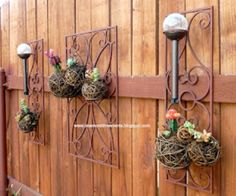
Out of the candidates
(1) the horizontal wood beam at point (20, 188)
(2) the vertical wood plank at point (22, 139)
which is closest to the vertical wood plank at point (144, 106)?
(1) the horizontal wood beam at point (20, 188)

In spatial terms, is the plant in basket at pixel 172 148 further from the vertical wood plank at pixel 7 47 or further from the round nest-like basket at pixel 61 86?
the vertical wood plank at pixel 7 47

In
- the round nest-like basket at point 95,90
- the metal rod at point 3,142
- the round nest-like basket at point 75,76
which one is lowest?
the metal rod at point 3,142

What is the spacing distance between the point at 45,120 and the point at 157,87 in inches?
43.0

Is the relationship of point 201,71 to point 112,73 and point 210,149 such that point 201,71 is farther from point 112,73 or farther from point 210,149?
point 112,73

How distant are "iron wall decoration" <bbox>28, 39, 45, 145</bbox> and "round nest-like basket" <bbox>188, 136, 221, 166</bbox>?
4.47 ft

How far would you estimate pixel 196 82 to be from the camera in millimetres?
1297

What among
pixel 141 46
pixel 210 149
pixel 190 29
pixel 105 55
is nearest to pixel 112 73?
pixel 105 55

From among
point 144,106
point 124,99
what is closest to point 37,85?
point 124,99

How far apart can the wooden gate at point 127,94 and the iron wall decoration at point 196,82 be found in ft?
0.06

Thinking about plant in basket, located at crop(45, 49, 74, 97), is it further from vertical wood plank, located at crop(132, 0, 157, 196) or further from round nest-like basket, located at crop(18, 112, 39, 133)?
round nest-like basket, located at crop(18, 112, 39, 133)

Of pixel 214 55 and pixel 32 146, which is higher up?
pixel 214 55

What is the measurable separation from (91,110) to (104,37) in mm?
374

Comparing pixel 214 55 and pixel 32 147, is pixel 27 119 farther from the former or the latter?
pixel 214 55

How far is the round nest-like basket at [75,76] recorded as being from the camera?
1812 millimetres
